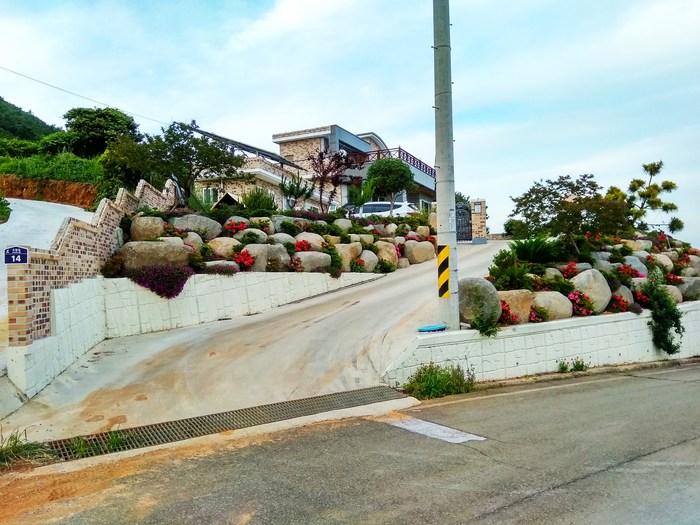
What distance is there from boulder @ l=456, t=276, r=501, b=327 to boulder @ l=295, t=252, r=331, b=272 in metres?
5.99

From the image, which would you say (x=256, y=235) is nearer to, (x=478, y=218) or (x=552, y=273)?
(x=552, y=273)

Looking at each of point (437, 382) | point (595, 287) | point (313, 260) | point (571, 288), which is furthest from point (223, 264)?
point (595, 287)

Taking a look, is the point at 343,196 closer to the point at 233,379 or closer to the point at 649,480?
the point at 233,379

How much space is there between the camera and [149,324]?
1056 centimetres

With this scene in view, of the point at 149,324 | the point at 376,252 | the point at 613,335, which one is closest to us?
the point at 149,324

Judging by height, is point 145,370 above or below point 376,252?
below

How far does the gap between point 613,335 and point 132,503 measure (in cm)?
1095

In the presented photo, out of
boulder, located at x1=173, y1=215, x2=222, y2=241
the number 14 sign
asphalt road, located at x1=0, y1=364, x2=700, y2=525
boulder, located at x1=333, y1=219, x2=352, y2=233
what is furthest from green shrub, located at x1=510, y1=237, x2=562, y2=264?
the number 14 sign

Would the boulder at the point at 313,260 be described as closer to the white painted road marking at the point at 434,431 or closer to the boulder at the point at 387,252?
the boulder at the point at 387,252

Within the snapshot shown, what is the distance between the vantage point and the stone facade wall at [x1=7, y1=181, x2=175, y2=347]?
6.58 m

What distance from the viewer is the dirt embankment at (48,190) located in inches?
736

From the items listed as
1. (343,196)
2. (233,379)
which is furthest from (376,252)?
(343,196)

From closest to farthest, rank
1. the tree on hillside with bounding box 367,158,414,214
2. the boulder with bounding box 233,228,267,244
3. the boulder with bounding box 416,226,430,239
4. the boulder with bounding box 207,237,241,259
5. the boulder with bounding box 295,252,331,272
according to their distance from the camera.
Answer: the boulder with bounding box 207,237,241,259, the boulder with bounding box 233,228,267,244, the boulder with bounding box 295,252,331,272, the boulder with bounding box 416,226,430,239, the tree on hillside with bounding box 367,158,414,214

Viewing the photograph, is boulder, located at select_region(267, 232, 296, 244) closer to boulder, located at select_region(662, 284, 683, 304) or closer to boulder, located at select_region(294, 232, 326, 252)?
boulder, located at select_region(294, 232, 326, 252)
